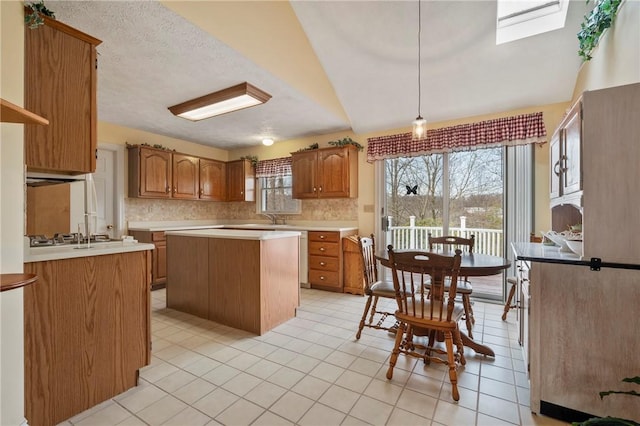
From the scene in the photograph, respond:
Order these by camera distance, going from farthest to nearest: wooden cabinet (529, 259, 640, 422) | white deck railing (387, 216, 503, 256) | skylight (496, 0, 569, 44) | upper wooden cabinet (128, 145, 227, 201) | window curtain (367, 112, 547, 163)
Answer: upper wooden cabinet (128, 145, 227, 201), white deck railing (387, 216, 503, 256), window curtain (367, 112, 547, 163), skylight (496, 0, 569, 44), wooden cabinet (529, 259, 640, 422)

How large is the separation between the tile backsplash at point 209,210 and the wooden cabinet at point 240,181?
0.37 metres

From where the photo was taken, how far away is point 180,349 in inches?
95.1

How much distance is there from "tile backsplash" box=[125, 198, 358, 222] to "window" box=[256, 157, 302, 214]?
186mm

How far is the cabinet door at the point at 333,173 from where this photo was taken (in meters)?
4.36

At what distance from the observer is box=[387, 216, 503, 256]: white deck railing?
3.84 m

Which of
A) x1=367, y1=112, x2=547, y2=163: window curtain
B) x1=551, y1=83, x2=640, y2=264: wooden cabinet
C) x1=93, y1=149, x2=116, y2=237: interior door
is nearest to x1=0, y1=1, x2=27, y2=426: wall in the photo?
x1=551, y1=83, x2=640, y2=264: wooden cabinet

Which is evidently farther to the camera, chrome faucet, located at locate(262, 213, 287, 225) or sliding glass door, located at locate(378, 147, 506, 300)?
chrome faucet, located at locate(262, 213, 287, 225)

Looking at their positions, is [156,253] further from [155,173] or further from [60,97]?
[60,97]

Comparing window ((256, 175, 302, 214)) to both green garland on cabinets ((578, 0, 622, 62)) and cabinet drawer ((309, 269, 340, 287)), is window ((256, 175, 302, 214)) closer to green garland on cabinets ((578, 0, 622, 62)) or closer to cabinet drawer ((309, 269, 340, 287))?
cabinet drawer ((309, 269, 340, 287))

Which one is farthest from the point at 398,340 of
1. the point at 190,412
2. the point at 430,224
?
the point at 430,224

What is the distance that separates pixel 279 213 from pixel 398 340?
3800 millimetres

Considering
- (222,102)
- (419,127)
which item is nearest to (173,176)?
(222,102)

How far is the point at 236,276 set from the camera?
2.78 m

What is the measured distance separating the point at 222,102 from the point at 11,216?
2327mm
